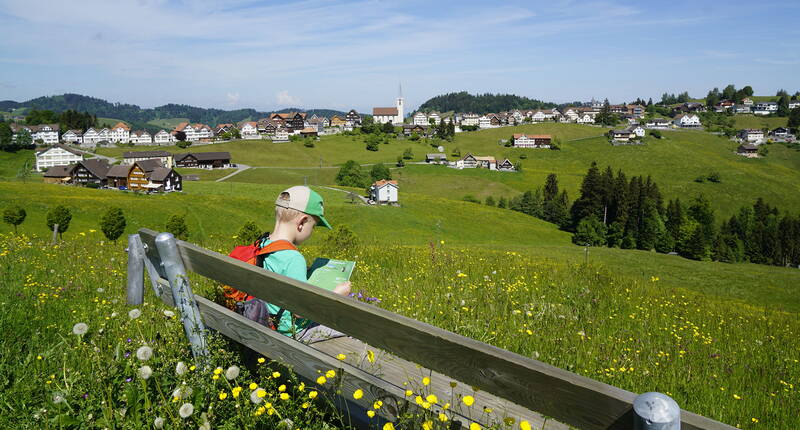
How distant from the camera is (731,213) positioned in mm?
99500

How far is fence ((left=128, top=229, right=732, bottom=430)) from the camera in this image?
5.42ft

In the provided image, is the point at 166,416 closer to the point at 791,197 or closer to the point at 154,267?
the point at 154,267

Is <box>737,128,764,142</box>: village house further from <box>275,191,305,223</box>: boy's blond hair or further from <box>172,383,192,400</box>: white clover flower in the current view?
<box>172,383,192,400</box>: white clover flower

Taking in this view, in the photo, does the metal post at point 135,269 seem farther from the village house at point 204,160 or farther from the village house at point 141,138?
the village house at point 141,138

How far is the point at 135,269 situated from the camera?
15.4 ft

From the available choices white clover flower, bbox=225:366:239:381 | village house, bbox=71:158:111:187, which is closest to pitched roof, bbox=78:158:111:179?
village house, bbox=71:158:111:187

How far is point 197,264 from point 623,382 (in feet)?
13.7

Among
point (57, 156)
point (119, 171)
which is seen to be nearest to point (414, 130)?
point (57, 156)

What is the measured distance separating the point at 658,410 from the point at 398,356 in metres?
1.18

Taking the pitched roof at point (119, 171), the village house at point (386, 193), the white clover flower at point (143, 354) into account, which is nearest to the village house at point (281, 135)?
the pitched roof at point (119, 171)

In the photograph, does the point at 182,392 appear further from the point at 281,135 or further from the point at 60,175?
the point at 281,135

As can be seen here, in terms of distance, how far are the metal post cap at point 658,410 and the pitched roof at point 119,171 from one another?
101m

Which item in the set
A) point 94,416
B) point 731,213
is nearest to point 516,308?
point 94,416

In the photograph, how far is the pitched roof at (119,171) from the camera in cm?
8931
